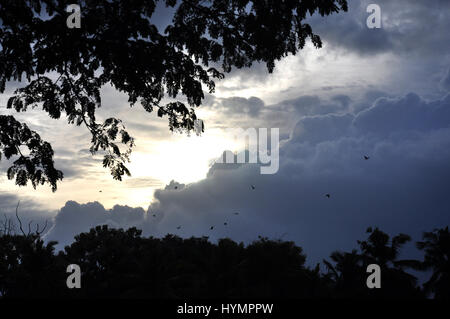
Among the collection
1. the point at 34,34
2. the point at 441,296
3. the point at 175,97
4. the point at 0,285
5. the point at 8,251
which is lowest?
the point at 441,296

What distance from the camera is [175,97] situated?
8.94m

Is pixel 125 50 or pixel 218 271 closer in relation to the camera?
pixel 125 50

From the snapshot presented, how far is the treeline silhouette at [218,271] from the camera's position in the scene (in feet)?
87.4

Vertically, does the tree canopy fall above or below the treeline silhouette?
above

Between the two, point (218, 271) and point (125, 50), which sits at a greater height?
point (125, 50)

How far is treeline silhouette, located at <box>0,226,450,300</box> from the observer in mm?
26641

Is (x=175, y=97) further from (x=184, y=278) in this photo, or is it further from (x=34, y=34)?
(x=184, y=278)

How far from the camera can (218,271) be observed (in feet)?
97.7

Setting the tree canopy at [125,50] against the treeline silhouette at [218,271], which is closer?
the tree canopy at [125,50]

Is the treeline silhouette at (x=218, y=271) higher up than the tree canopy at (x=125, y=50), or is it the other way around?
the tree canopy at (x=125, y=50)
